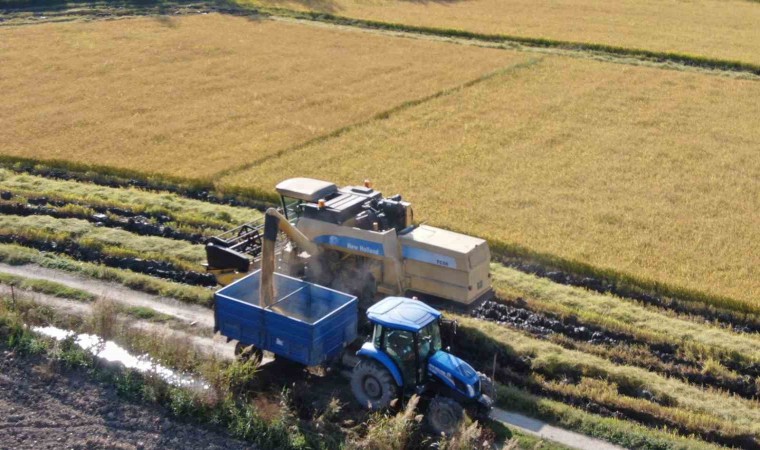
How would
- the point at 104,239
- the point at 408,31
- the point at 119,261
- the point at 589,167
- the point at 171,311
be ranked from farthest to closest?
1. the point at 408,31
2. the point at 589,167
3. the point at 104,239
4. the point at 119,261
5. the point at 171,311

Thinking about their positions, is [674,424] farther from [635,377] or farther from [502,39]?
[502,39]

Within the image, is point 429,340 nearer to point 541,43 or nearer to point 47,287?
point 47,287

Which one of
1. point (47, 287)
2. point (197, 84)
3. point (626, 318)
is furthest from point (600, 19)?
point (47, 287)

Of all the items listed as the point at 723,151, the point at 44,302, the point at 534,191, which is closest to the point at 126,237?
the point at 44,302

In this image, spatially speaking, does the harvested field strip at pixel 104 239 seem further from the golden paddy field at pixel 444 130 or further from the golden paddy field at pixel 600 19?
the golden paddy field at pixel 600 19

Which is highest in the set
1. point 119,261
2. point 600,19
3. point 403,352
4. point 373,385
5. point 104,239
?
point 403,352

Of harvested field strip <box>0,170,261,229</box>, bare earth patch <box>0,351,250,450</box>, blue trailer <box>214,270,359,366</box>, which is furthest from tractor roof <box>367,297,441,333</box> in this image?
harvested field strip <box>0,170,261,229</box>
